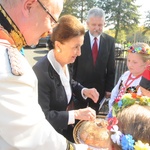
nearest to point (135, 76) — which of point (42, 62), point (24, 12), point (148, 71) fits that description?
point (148, 71)

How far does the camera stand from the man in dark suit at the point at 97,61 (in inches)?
135

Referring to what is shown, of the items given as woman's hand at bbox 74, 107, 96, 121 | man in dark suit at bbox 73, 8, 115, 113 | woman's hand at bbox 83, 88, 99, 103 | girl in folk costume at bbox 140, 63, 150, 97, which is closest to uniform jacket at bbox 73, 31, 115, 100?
man in dark suit at bbox 73, 8, 115, 113

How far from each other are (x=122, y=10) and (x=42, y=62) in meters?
27.0

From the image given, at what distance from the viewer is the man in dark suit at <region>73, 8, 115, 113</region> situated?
3.44 metres

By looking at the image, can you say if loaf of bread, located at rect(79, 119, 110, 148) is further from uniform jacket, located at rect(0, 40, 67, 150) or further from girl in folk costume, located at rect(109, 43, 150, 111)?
girl in folk costume, located at rect(109, 43, 150, 111)

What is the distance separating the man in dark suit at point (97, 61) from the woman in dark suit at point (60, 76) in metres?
1.34

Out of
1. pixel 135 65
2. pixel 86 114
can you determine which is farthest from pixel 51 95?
pixel 135 65

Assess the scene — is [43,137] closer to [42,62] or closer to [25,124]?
[25,124]

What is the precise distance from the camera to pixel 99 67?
3449 mm

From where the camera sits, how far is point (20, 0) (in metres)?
1.12

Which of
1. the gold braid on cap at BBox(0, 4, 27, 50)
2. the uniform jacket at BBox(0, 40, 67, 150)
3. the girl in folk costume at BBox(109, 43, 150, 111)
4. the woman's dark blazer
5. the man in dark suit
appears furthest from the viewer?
the man in dark suit

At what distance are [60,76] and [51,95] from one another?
7.8 inches

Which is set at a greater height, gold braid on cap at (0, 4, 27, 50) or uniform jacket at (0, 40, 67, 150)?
gold braid on cap at (0, 4, 27, 50)

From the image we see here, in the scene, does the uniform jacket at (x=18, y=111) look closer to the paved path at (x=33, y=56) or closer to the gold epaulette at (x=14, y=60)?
the gold epaulette at (x=14, y=60)
